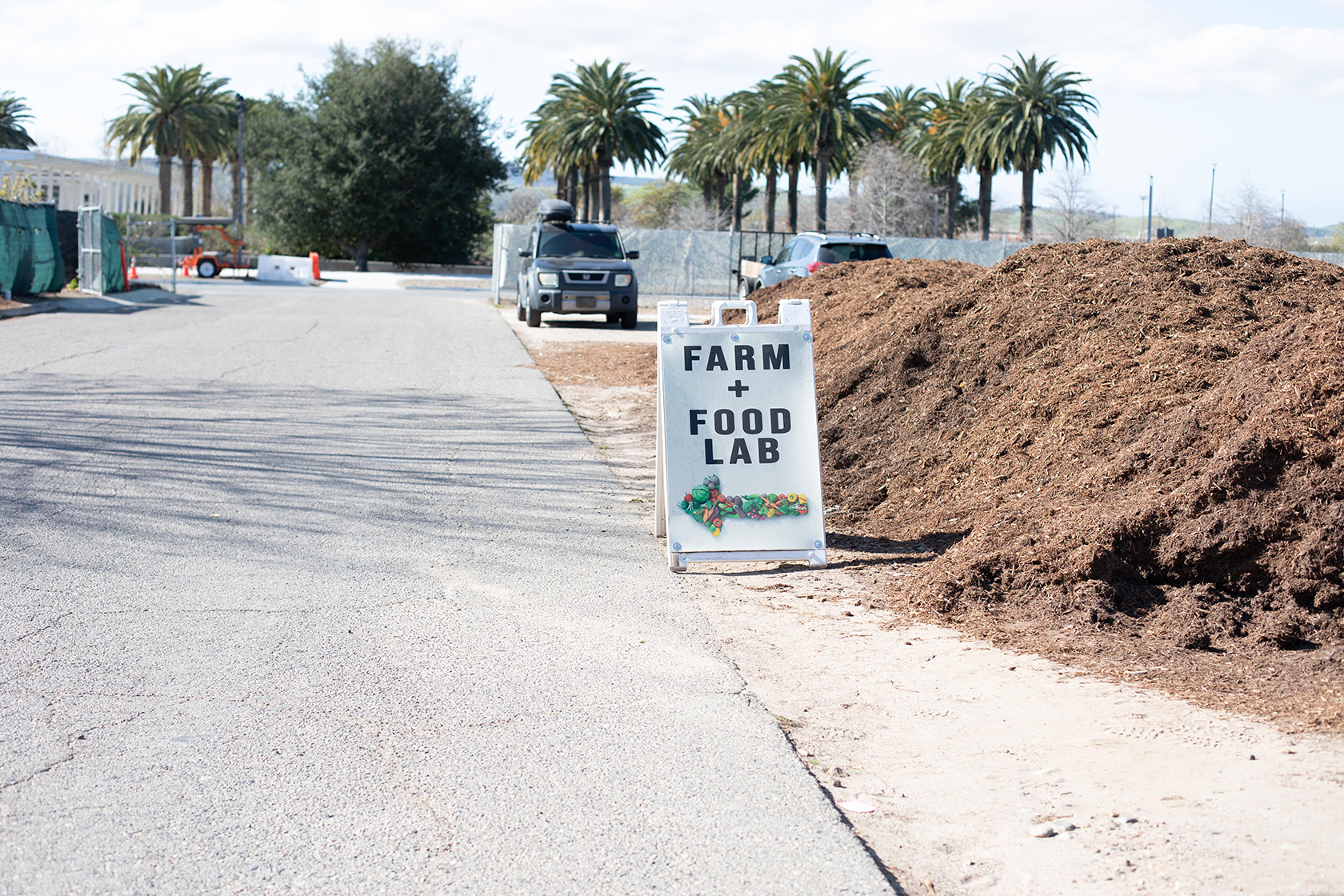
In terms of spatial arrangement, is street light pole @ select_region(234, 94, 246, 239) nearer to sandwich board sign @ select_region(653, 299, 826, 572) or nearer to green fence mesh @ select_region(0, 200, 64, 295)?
green fence mesh @ select_region(0, 200, 64, 295)

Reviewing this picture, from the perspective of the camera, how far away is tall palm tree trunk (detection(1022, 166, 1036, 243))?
49.2m

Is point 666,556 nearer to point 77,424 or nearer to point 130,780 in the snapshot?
point 130,780

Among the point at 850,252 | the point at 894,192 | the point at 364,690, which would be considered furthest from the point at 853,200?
the point at 364,690

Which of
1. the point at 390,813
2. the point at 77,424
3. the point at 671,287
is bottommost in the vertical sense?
the point at 390,813

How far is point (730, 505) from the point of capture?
636 cm

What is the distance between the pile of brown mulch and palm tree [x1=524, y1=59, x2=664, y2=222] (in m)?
43.4

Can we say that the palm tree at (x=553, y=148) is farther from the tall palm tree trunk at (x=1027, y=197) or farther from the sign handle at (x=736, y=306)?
the sign handle at (x=736, y=306)

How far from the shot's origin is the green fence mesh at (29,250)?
24188 millimetres

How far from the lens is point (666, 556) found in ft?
21.3

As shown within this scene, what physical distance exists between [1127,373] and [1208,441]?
1672 millimetres

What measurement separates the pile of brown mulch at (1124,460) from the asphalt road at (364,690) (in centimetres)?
164

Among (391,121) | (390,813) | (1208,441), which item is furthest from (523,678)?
(391,121)

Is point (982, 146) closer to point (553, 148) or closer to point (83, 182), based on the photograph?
point (553, 148)

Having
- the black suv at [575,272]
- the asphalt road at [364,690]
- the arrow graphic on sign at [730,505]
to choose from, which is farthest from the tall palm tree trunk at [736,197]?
the arrow graphic on sign at [730,505]
